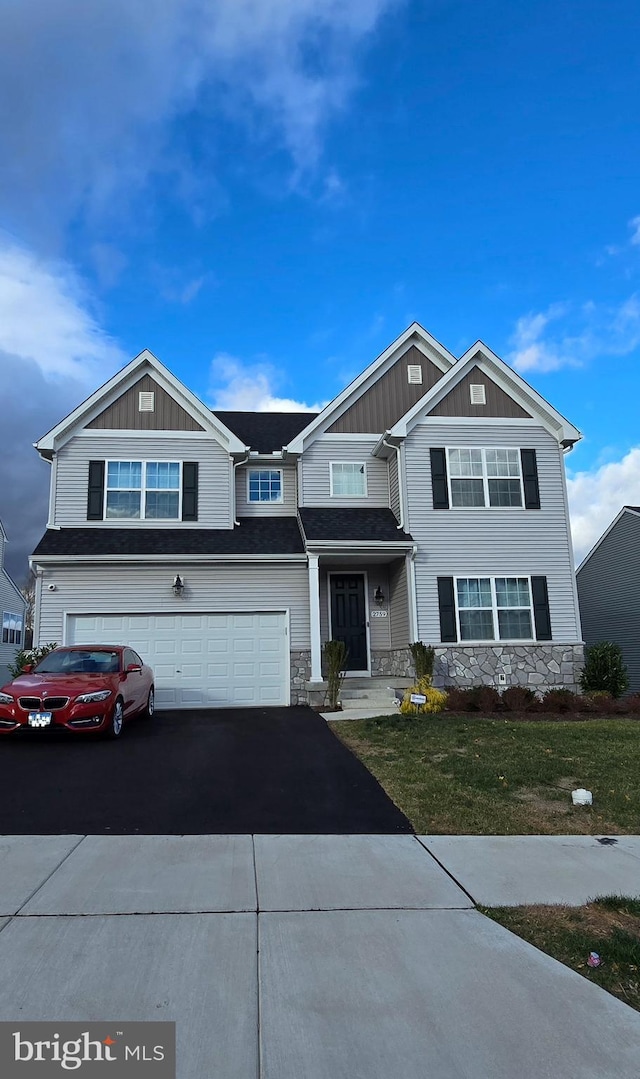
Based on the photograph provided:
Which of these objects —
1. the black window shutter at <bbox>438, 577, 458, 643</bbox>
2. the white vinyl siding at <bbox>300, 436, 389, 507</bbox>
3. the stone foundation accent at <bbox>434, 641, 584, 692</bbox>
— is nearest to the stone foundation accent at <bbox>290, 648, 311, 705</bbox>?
the stone foundation accent at <bbox>434, 641, 584, 692</bbox>

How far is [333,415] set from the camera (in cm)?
1808

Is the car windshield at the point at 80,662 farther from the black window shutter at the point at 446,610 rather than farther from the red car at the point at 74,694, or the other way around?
the black window shutter at the point at 446,610

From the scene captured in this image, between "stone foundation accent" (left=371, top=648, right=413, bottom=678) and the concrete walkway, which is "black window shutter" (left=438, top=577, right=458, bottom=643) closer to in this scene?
"stone foundation accent" (left=371, top=648, right=413, bottom=678)

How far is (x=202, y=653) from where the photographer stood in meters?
15.6

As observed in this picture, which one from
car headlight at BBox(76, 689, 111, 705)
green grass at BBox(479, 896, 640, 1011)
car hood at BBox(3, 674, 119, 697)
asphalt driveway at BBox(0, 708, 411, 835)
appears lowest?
green grass at BBox(479, 896, 640, 1011)

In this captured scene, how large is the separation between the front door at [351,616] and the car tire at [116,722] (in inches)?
275

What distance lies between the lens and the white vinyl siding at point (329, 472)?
58.1 ft

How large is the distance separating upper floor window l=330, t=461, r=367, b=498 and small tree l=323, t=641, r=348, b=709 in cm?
459

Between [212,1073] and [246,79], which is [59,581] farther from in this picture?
[212,1073]

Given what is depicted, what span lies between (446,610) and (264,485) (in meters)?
6.00

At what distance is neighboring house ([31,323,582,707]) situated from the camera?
51.3 ft

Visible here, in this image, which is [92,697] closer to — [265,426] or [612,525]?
[265,426]

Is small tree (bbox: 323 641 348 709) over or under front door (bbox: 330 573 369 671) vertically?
under

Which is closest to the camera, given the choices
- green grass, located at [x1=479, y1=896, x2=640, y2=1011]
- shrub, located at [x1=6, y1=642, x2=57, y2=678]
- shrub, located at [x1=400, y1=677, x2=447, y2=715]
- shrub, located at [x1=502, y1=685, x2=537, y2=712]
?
green grass, located at [x1=479, y1=896, x2=640, y2=1011]
